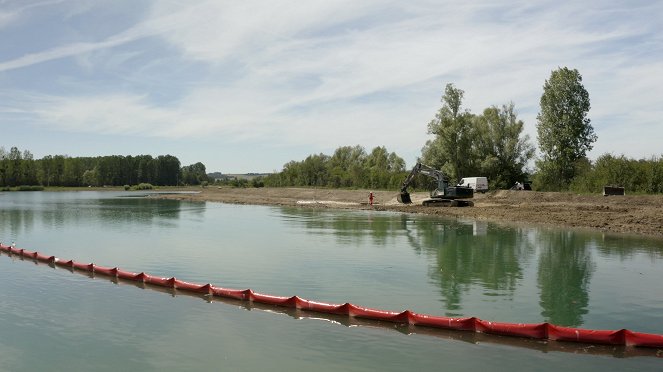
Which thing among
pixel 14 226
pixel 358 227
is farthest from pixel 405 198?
pixel 14 226

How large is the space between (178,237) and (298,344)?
67.4ft

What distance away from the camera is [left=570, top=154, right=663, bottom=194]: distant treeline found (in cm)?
4344

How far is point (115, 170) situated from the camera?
166250 mm

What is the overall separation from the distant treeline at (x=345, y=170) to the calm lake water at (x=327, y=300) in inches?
2025

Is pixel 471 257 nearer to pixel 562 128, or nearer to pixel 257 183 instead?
pixel 562 128

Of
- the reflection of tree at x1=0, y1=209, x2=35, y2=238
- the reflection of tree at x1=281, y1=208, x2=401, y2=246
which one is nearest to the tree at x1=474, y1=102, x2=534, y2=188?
the reflection of tree at x1=281, y1=208, x2=401, y2=246

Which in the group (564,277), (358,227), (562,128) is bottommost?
(564,277)

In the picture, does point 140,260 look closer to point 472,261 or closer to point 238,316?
point 238,316

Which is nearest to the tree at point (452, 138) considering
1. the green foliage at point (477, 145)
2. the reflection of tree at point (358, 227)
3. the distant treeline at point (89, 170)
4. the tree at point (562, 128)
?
the green foliage at point (477, 145)

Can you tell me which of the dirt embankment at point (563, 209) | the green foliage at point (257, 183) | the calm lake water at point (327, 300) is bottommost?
the calm lake water at point (327, 300)

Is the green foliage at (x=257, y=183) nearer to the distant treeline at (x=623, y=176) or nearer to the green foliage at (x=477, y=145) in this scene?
the green foliage at (x=477, y=145)

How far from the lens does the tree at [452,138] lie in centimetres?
6456

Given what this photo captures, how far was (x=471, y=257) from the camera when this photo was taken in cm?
2294

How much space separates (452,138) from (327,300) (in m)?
52.2
